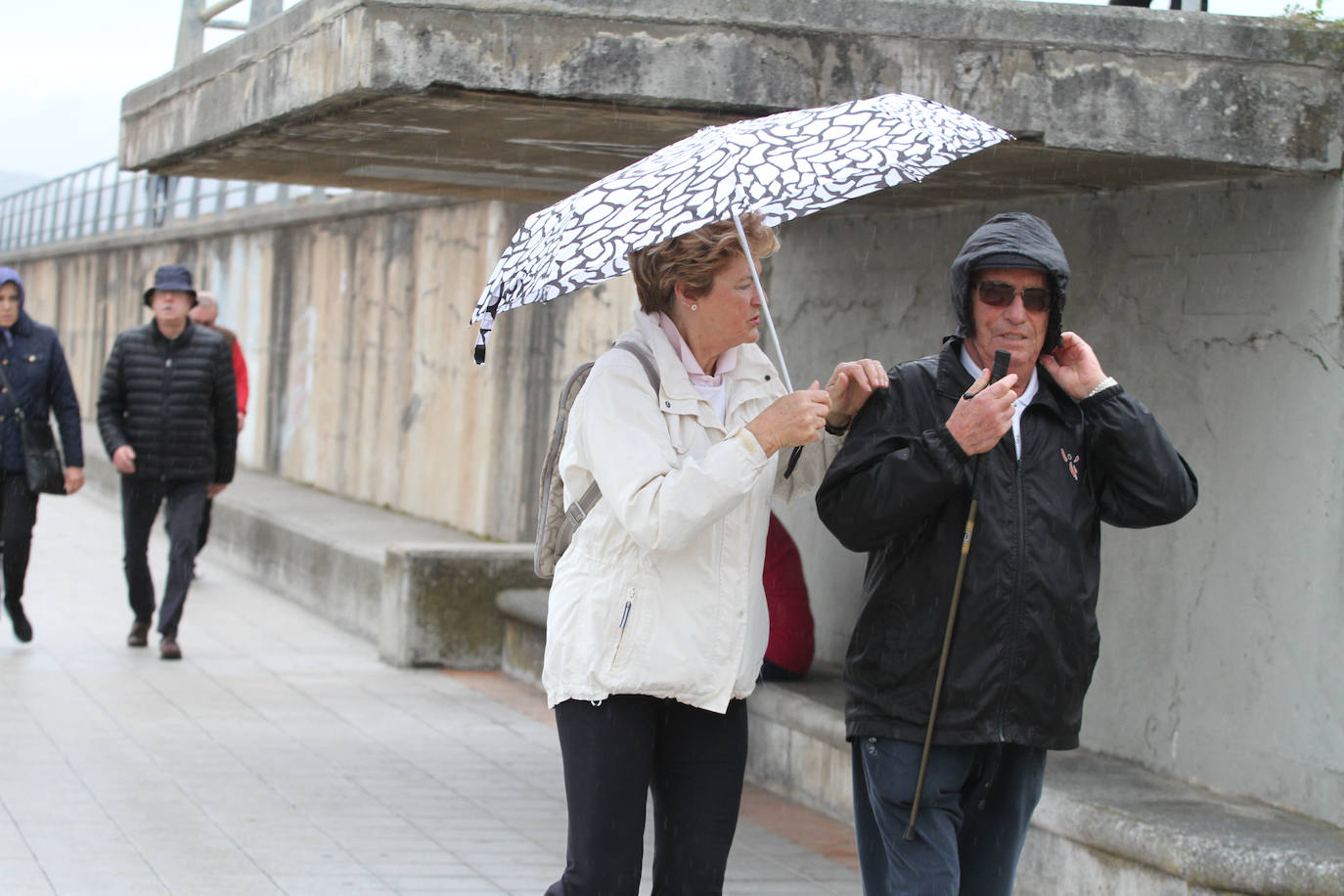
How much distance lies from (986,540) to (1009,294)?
0.49 meters

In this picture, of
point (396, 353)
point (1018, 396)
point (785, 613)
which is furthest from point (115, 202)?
point (1018, 396)

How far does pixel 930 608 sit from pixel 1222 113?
82.3 inches

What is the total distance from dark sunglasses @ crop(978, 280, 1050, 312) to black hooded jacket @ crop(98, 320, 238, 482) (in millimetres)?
6429

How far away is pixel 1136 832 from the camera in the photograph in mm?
4883

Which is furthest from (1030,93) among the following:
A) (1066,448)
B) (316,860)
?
(316,860)

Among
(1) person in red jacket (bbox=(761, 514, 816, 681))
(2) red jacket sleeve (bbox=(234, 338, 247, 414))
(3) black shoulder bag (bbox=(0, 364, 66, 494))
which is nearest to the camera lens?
(1) person in red jacket (bbox=(761, 514, 816, 681))

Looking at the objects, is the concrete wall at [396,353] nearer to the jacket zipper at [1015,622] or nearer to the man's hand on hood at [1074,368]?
the man's hand on hood at [1074,368]

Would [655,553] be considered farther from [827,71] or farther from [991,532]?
[827,71]

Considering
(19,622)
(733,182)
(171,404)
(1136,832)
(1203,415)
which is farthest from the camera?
(19,622)

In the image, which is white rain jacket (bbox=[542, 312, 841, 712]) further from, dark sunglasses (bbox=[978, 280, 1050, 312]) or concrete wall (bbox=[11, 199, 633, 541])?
concrete wall (bbox=[11, 199, 633, 541])

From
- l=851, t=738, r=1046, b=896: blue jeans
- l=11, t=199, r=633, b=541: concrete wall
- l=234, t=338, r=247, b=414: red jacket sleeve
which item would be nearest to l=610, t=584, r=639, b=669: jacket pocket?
l=851, t=738, r=1046, b=896: blue jeans

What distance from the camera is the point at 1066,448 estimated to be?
12.3 feet

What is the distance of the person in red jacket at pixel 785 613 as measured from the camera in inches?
270

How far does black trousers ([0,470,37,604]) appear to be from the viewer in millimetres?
9172
